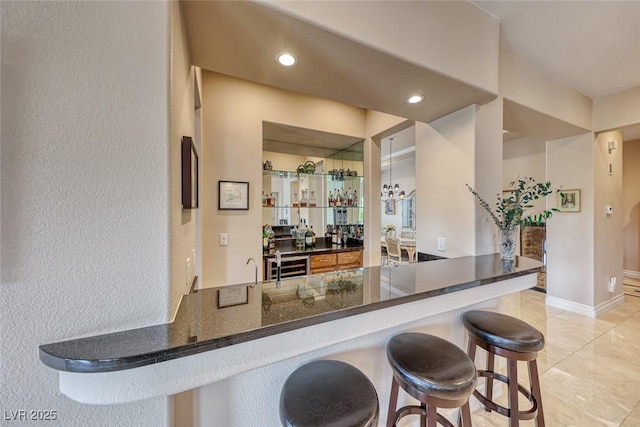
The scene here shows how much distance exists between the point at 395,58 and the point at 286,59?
62 centimetres

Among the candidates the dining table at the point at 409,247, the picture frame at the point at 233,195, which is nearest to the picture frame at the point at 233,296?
the picture frame at the point at 233,195

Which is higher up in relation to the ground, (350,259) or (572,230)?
(572,230)

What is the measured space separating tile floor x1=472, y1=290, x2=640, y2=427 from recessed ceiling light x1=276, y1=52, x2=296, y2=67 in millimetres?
2337

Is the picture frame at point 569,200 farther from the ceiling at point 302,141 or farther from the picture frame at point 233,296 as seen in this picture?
the picture frame at point 233,296

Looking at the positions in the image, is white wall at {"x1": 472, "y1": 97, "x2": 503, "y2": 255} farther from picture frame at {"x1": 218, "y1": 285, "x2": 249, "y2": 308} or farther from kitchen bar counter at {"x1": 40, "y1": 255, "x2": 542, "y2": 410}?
picture frame at {"x1": 218, "y1": 285, "x2": 249, "y2": 308}

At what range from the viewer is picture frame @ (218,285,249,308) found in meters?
1.11

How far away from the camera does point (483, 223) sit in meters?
2.08

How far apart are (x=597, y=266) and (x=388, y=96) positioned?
3821mm

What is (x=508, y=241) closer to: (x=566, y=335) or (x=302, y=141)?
(x=566, y=335)

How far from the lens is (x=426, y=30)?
4.99 ft

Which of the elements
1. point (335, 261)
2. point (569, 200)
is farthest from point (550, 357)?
point (335, 261)

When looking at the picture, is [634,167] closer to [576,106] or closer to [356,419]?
[576,106]

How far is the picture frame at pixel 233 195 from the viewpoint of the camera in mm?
2770

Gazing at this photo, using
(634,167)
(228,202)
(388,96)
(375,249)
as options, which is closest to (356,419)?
(388,96)
